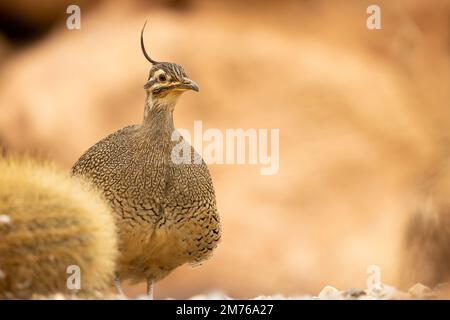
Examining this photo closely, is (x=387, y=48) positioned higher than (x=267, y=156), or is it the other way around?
(x=387, y=48)

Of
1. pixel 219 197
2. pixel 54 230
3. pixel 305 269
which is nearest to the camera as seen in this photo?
pixel 54 230

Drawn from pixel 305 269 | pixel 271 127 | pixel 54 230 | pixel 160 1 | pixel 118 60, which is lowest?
pixel 305 269

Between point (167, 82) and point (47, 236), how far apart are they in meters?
1.69

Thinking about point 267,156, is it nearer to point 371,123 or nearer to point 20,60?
point 371,123

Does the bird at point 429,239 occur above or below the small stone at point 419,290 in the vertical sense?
above

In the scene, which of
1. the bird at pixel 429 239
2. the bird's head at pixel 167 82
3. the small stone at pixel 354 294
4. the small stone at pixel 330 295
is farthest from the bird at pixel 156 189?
the bird at pixel 429 239

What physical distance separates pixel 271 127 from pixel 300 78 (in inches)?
33.5

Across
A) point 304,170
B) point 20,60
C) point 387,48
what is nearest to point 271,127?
point 304,170

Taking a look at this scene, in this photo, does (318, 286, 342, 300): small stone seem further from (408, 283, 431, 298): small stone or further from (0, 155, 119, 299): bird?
(0, 155, 119, 299): bird

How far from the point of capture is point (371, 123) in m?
11.6

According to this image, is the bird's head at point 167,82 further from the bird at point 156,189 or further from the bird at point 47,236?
the bird at point 47,236

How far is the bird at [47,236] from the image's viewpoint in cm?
528

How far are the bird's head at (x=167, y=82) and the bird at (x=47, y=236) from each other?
1.28 metres

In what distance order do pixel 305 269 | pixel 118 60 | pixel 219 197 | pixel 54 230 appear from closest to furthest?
pixel 54 230 → pixel 305 269 → pixel 219 197 → pixel 118 60
